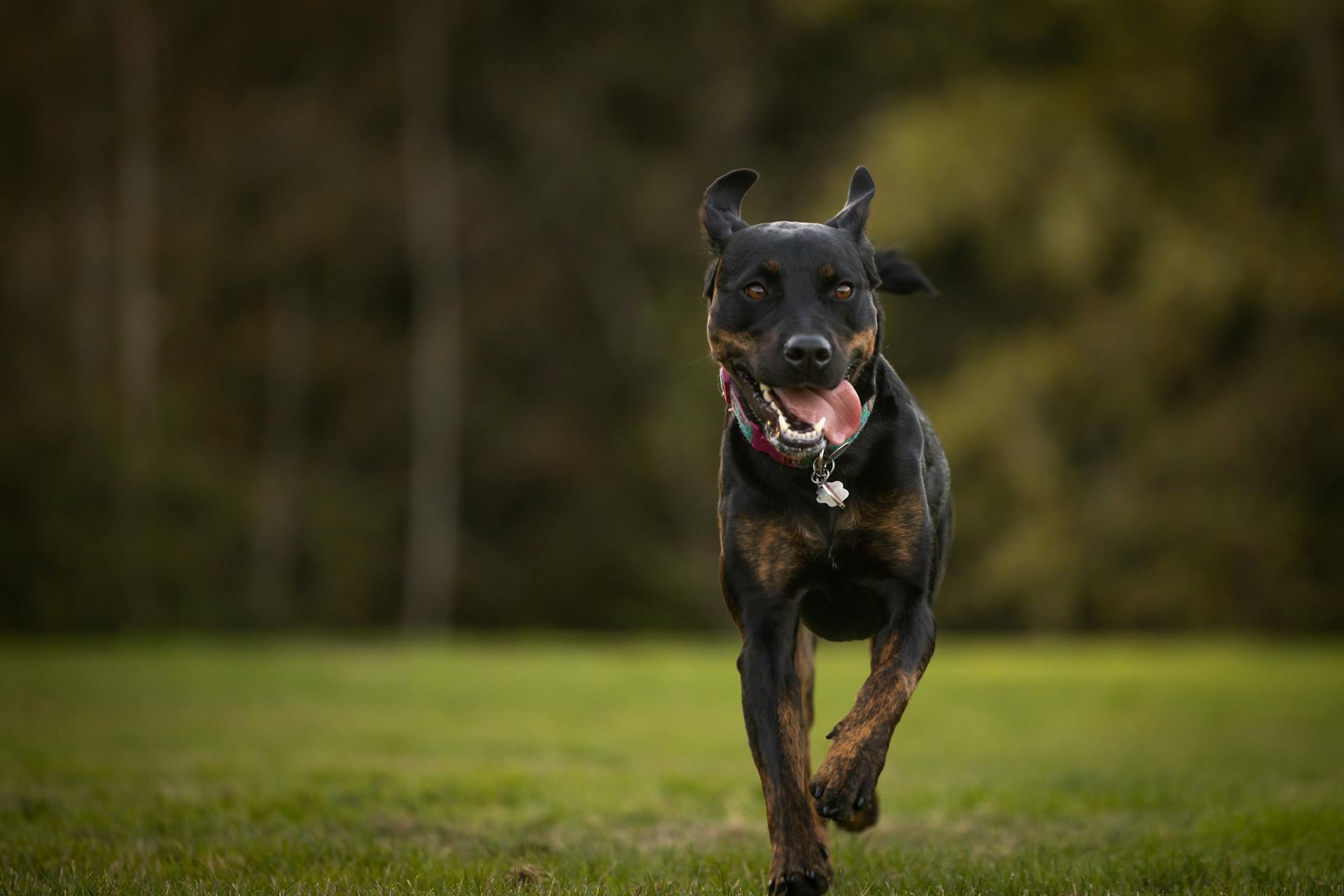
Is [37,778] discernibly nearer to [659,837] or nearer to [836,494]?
[659,837]

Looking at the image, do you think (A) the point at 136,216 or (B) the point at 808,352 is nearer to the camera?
(B) the point at 808,352

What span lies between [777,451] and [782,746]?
90 centimetres

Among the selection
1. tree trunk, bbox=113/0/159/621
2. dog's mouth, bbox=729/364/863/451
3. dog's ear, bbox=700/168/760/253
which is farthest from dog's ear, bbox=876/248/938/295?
tree trunk, bbox=113/0/159/621

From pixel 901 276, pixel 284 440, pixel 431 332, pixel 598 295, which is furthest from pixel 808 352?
pixel 284 440

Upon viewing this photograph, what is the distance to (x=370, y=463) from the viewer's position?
3184 cm

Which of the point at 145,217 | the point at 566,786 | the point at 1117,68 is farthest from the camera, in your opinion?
the point at 145,217

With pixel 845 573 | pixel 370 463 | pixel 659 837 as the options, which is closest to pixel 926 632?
pixel 845 573

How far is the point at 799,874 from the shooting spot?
4359 millimetres

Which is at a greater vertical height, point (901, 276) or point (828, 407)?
point (901, 276)

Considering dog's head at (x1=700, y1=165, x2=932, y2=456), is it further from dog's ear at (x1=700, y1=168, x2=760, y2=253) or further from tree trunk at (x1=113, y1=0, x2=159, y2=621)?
tree trunk at (x1=113, y1=0, x2=159, y2=621)

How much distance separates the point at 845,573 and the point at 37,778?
5.60 metres

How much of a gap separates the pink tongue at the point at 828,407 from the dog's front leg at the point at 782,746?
0.60m

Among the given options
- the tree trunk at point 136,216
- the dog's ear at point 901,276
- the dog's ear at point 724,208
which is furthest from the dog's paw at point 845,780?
the tree trunk at point 136,216

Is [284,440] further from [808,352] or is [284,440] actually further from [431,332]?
[808,352]
